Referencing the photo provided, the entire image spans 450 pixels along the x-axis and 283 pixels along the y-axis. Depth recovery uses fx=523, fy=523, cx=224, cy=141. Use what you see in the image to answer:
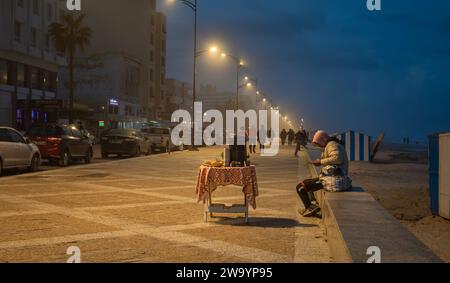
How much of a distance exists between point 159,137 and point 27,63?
21843mm

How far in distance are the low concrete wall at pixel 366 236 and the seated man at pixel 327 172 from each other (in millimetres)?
781

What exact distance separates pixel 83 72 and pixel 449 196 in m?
73.9

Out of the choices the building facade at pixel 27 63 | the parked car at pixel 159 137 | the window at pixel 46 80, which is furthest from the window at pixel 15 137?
the window at pixel 46 80

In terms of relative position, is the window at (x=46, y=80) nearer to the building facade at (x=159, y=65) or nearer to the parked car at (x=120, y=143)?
the parked car at (x=120, y=143)

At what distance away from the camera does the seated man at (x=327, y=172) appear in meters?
9.23

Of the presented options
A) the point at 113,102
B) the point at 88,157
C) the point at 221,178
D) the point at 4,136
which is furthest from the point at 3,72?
the point at 221,178

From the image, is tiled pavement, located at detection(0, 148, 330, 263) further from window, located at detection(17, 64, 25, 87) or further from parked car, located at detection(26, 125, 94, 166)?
window, located at detection(17, 64, 25, 87)

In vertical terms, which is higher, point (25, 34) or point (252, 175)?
point (25, 34)

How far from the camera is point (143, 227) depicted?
809 centimetres

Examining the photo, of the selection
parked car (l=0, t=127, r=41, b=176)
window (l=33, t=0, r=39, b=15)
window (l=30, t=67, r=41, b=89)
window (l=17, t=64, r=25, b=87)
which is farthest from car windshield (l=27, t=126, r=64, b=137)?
window (l=33, t=0, r=39, b=15)
